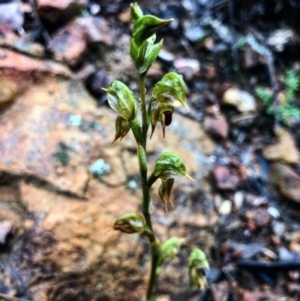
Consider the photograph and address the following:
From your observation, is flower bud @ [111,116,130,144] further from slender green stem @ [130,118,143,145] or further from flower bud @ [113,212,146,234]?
flower bud @ [113,212,146,234]

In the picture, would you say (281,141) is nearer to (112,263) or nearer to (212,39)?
(212,39)

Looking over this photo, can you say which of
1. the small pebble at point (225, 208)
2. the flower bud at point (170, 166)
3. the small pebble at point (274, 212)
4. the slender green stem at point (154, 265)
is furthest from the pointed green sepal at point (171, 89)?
the small pebble at point (274, 212)

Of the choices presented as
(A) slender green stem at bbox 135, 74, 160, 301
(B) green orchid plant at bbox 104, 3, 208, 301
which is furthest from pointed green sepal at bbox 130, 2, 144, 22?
(A) slender green stem at bbox 135, 74, 160, 301

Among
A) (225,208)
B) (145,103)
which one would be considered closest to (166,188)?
(145,103)

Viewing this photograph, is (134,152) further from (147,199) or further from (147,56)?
(147,56)

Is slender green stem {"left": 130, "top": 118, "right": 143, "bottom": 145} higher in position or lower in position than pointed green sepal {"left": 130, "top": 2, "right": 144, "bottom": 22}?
lower

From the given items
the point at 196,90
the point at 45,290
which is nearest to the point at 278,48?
the point at 196,90

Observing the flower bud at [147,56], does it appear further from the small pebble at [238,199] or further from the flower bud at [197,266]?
the small pebble at [238,199]
